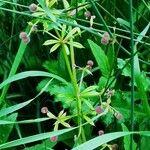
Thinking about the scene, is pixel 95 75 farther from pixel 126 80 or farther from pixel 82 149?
pixel 82 149

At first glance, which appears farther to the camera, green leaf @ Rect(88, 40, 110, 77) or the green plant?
green leaf @ Rect(88, 40, 110, 77)

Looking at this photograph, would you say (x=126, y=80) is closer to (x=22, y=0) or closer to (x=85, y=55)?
(x=85, y=55)

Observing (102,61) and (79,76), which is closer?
(102,61)

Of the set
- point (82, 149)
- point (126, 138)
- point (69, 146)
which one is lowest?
point (69, 146)

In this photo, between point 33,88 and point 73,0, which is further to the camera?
point 33,88

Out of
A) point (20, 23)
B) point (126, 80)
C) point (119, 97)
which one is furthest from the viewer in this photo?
point (20, 23)

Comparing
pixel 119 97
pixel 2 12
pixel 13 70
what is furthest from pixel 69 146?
pixel 2 12

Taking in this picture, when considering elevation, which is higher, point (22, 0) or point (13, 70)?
point (22, 0)

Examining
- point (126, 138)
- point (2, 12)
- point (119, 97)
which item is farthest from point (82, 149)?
point (2, 12)

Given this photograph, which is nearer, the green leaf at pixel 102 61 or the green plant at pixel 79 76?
the green plant at pixel 79 76

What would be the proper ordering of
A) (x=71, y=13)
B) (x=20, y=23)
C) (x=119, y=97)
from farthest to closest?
(x=20, y=23) → (x=119, y=97) → (x=71, y=13)
